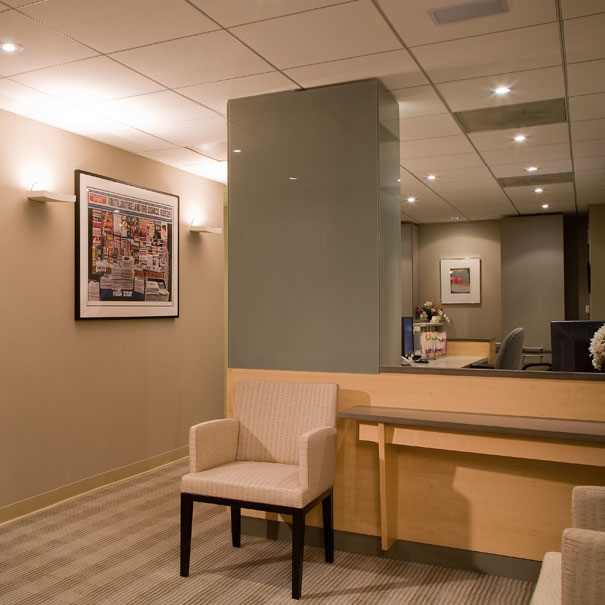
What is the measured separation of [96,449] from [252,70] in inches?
121

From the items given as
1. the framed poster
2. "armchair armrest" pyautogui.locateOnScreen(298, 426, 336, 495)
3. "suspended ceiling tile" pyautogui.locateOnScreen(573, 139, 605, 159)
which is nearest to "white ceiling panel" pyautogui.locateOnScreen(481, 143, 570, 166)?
"suspended ceiling tile" pyautogui.locateOnScreen(573, 139, 605, 159)

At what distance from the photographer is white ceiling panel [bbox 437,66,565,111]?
385 cm

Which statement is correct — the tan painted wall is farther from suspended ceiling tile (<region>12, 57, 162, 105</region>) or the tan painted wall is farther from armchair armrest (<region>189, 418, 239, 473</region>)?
armchair armrest (<region>189, 418, 239, 473</region>)

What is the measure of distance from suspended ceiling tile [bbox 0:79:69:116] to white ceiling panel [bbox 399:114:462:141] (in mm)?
2356

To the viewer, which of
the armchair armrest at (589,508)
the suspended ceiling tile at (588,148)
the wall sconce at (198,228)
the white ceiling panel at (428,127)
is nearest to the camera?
the armchair armrest at (589,508)

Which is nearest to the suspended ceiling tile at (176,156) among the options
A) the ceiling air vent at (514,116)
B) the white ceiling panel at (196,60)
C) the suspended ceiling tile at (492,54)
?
the white ceiling panel at (196,60)

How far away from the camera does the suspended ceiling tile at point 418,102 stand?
13.3 feet

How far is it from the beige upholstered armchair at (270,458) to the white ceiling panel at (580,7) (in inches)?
85.6

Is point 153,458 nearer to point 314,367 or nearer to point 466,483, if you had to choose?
point 314,367

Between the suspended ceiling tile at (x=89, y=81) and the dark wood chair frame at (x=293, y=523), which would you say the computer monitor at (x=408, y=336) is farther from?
the suspended ceiling tile at (x=89, y=81)

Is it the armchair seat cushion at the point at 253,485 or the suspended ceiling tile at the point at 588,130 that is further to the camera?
the suspended ceiling tile at the point at 588,130

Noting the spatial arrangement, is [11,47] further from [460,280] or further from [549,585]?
[460,280]

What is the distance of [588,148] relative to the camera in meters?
5.52

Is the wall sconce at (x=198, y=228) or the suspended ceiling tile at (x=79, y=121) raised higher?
the suspended ceiling tile at (x=79, y=121)
